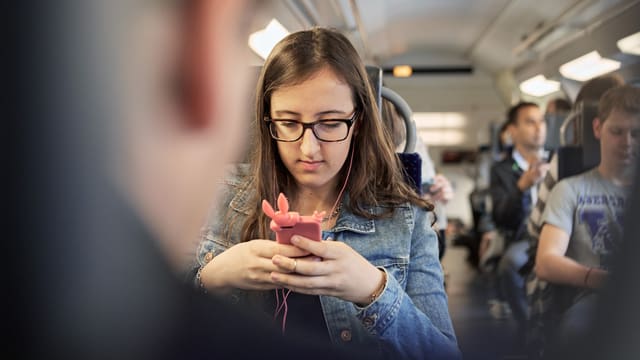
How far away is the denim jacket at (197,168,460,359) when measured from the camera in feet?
3.05

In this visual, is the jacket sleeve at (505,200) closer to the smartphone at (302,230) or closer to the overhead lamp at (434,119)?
the overhead lamp at (434,119)

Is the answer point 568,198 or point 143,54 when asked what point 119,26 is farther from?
point 568,198

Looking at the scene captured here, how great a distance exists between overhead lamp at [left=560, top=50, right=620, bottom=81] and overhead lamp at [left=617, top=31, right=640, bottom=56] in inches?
1.0

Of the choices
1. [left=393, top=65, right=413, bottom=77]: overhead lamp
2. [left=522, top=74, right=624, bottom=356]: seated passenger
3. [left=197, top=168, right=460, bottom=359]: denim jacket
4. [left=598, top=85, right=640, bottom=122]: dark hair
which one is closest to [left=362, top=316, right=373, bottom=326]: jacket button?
[left=197, top=168, right=460, bottom=359]: denim jacket

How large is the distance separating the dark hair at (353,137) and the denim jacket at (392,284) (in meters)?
0.02

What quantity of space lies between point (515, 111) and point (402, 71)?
0.28 meters

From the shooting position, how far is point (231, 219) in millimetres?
920

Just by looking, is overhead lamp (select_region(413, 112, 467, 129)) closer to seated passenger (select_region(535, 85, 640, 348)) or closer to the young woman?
the young woman

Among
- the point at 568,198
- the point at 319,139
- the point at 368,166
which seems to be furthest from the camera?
the point at 568,198

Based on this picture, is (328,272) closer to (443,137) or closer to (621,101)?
(443,137)

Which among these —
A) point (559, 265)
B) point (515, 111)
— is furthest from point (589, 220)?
point (515, 111)

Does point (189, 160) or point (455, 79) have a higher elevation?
point (455, 79)

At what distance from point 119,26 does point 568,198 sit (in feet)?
2.62

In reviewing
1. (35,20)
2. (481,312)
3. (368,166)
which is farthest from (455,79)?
(35,20)
